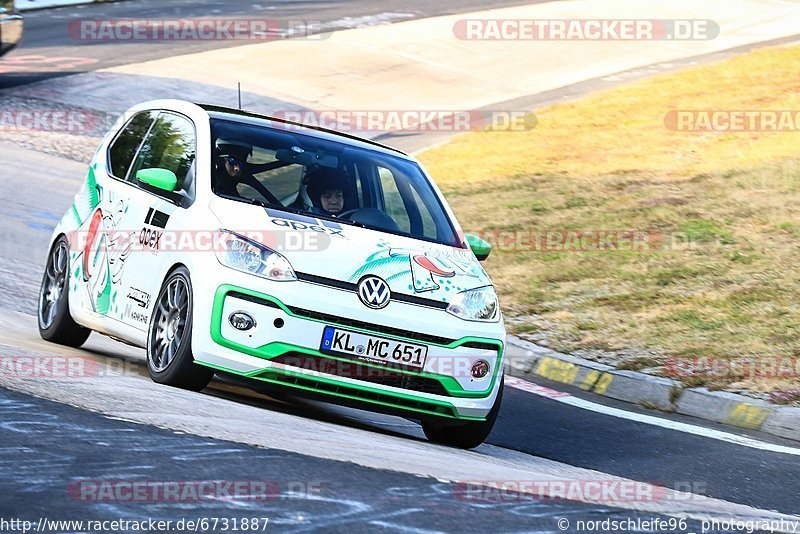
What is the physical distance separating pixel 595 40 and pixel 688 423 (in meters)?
23.3

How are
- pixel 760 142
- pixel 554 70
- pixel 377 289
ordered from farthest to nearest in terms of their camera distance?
pixel 554 70
pixel 760 142
pixel 377 289

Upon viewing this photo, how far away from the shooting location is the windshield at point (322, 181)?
7648mm

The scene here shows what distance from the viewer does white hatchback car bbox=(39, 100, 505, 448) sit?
6.74 metres

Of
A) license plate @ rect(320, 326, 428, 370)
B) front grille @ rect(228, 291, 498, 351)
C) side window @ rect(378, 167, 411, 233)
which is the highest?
side window @ rect(378, 167, 411, 233)

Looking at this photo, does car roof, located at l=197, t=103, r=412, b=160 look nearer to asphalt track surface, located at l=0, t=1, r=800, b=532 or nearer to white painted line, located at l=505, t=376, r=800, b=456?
asphalt track surface, located at l=0, t=1, r=800, b=532

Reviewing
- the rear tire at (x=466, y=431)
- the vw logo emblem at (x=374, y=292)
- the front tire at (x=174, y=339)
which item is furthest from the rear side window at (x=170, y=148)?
the rear tire at (x=466, y=431)

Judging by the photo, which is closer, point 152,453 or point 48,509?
point 48,509

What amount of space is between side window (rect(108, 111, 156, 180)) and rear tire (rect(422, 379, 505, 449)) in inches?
104

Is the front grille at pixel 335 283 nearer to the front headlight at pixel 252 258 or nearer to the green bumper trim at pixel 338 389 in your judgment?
the front headlight at pixel 252 258

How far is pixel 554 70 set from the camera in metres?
27.7

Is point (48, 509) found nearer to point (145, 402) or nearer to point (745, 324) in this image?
point (145, 402)

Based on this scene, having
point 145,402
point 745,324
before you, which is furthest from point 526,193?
point 145,402

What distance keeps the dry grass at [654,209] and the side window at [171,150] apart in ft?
13.0

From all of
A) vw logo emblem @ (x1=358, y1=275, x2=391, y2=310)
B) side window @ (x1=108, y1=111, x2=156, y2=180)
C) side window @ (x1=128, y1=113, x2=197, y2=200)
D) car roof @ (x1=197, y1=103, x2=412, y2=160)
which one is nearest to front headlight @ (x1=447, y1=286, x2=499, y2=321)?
vw logo emblem @ (x1=358, y1=275, x2=391, y2=310)
